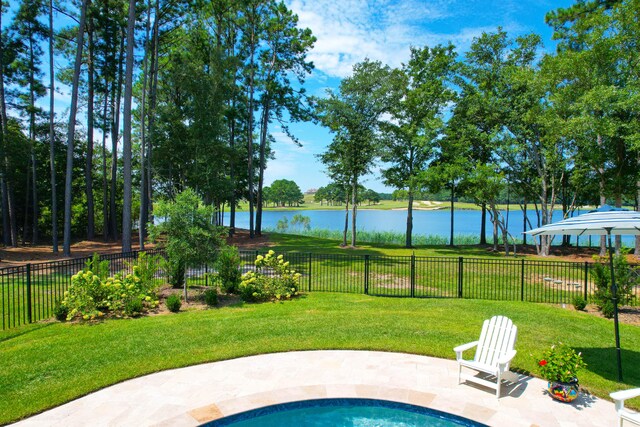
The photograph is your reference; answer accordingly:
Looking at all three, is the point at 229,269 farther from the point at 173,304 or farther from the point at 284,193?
the point at 284,193

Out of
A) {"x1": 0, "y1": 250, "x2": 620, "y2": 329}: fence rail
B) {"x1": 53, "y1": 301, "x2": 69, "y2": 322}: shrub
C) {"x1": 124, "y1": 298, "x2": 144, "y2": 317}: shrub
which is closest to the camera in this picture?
{"x1": 53, "y1": 301, "x2": 69, "y2": 322}: shrub

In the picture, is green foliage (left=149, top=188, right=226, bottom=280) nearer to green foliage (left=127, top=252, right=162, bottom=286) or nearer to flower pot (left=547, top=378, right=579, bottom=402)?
green foliage (left=127, top=252, right=162, bottom=286)

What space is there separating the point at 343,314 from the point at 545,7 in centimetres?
2301

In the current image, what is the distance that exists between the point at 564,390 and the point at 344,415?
2916 millimetres

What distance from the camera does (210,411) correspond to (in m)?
4.55

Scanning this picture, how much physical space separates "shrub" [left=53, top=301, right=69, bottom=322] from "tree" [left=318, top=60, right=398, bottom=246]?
17.4 m

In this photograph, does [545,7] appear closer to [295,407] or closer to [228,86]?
[228,86]

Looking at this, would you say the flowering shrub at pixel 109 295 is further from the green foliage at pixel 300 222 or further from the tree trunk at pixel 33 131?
the green foliage at pixel 300 222

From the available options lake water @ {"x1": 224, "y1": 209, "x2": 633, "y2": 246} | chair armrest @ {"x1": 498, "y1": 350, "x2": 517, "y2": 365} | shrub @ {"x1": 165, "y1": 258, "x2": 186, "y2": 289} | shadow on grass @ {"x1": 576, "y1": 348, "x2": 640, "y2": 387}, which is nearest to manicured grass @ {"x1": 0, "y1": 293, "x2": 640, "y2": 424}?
shadow on grass @ {"x1": 576, "y1": 348, "x2": 640, "y2": 387}

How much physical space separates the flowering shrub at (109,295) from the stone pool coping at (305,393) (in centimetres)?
375

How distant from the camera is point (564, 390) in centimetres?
486

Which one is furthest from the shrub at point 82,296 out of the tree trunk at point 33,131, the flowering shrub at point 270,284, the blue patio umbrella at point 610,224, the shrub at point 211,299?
the tree trunk at point 33,131

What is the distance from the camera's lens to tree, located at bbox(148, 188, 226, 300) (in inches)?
381

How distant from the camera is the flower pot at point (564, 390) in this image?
4848mm
